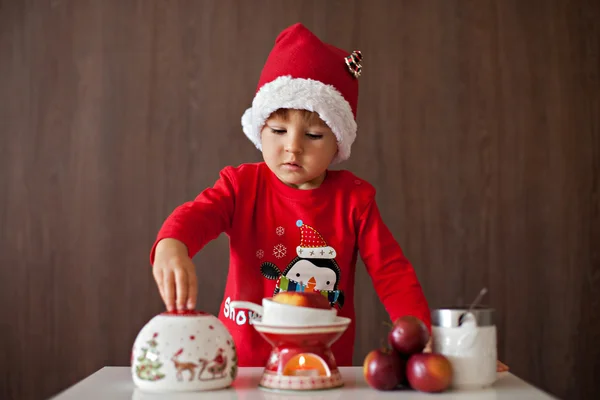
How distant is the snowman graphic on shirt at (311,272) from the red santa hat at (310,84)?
0.75ft

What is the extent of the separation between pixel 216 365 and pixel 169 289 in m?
0.14

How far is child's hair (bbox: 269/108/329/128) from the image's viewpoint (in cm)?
138

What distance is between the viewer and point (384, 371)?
33.4 inches

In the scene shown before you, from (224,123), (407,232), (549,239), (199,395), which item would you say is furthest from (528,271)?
(199,395)

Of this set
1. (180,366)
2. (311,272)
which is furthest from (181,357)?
(311,272)

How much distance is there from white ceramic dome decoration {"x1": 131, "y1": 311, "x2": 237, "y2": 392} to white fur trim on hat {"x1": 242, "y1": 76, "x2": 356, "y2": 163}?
60cm

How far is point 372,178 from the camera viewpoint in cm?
244

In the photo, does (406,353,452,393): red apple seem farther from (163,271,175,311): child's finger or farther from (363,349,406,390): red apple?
(163,271,175,311): child's finger

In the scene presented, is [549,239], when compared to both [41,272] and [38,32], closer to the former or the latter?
[41,272]

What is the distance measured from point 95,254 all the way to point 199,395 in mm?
1688

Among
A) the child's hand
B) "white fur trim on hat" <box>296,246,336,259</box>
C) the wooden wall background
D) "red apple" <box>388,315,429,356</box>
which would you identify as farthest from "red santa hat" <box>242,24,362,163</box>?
the wooden wall background

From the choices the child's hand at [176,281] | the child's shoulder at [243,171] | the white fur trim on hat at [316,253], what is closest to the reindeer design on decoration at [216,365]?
the child's hand at [176,281]

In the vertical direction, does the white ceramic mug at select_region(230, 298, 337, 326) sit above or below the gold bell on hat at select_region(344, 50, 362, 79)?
below

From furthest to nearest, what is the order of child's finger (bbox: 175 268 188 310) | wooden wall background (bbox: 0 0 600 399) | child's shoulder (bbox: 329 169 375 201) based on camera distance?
wooden wall background (bbox: 0 0 600 399)
child's shoulder (bbox: 329 169 375 201)
child's finger (bbox: 175 268 188 310)
